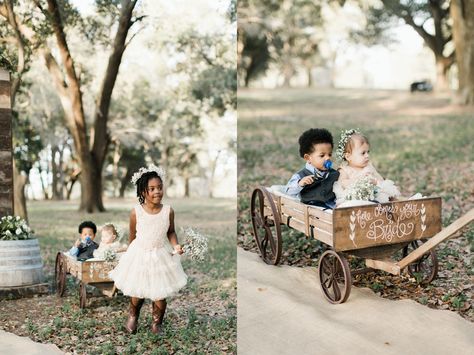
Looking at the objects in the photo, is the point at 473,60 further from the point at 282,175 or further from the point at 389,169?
the point at 282,175

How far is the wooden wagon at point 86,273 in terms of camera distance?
3.95 m

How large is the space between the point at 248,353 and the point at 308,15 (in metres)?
15.4

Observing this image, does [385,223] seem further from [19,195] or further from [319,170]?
[19,195]

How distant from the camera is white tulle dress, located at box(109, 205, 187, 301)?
3441 mm

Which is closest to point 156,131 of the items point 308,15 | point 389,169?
point 389,169

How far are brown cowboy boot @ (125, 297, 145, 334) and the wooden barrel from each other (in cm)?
103

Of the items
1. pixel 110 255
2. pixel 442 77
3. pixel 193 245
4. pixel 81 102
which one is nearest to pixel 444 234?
pixel 193 245

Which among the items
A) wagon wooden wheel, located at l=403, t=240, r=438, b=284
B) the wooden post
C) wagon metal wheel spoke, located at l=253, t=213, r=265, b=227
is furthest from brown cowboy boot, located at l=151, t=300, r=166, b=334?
wagon wooden wheel, located at l=403, t=240, r=438, b=284

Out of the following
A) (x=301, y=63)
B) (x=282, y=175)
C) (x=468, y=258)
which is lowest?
(x=468, y=258)

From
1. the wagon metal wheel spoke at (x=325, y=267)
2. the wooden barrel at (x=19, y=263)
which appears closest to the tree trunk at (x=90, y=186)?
the wooden barrel at (x=19, y=263)

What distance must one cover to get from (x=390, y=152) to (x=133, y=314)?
20.3 ft

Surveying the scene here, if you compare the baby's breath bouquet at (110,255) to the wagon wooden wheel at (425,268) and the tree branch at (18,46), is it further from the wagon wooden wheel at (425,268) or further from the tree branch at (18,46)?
the tree branch at (18,46)

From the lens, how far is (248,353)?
12.6ft

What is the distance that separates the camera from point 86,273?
396 cm
